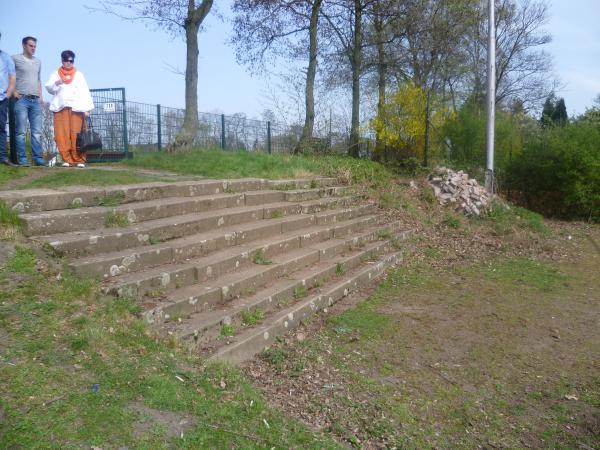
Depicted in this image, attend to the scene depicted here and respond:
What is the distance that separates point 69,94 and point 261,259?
14.7ft

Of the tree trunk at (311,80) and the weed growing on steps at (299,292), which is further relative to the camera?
the tree trunk at (311,80)

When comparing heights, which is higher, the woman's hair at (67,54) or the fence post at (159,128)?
the woman's hair at (67,54)

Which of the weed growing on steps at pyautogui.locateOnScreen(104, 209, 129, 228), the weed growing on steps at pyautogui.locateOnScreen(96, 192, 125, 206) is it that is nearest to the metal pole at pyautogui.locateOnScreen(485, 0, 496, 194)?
the weed growing on steps at pyautogui.locateOnScreen(96, 192, 125, 206)

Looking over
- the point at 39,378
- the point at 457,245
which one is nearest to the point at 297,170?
→ the point at 457,245

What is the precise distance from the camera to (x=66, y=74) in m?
8.38

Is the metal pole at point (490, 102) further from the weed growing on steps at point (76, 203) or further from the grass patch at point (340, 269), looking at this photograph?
the weed growing on steps at point (76, 203)

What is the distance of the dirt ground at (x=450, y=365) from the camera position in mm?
3877

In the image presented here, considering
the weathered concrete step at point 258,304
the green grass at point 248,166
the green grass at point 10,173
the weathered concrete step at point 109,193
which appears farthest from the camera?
the green grass at point 248,166

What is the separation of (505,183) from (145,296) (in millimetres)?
14256

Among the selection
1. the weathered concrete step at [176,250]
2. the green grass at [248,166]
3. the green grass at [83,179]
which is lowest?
the weathered concrete step at [176,250]

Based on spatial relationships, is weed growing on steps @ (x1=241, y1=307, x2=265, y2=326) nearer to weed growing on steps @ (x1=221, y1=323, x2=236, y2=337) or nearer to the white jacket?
weed growing on steps @ (x1=221, y1=323, x2=236, y2=337)

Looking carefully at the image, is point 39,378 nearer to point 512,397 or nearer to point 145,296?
point 145,296

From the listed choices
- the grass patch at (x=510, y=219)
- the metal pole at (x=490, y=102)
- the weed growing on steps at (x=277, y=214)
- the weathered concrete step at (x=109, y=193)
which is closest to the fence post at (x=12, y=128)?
the weathered concrete step at (x=109, y=193)

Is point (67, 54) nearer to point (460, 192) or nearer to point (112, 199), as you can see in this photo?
point (112, 199)
